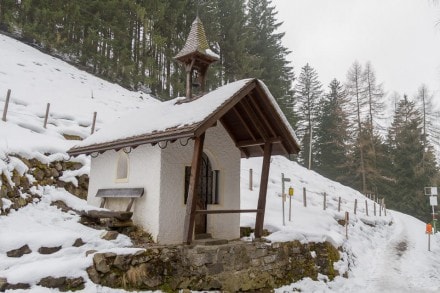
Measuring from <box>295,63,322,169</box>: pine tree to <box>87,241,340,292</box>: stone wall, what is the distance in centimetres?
3444

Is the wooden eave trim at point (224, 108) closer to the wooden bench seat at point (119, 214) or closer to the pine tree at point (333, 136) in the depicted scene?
the wooden bench seat at point (119, 214)

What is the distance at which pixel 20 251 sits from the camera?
22.2ft

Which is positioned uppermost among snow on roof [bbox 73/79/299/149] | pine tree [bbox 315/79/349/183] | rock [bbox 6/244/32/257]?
pine tree [bbox 315/79/349/183]

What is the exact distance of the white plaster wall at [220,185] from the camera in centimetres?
836

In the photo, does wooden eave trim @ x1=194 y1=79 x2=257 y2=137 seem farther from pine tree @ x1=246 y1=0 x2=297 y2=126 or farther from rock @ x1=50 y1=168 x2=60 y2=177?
pine tree @ x1=246 y1=0 x2=297 y2=126

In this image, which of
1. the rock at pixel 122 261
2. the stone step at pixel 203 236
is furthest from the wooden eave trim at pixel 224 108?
the stone step at pixel 203 236

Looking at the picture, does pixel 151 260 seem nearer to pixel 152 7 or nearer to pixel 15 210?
pixel 15 210

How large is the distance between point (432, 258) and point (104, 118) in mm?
17690

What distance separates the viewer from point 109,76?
28734mm

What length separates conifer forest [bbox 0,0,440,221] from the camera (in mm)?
26344

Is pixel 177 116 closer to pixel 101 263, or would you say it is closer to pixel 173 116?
pixel 173 116

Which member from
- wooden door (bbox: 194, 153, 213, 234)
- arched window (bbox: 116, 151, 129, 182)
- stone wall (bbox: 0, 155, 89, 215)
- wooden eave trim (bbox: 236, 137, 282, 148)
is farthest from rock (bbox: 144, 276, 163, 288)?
wooden eave trim (bbox: 236, 137, 282, 148)

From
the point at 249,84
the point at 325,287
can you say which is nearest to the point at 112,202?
the point at 249,84

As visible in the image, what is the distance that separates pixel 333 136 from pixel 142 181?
3558 centimetres
